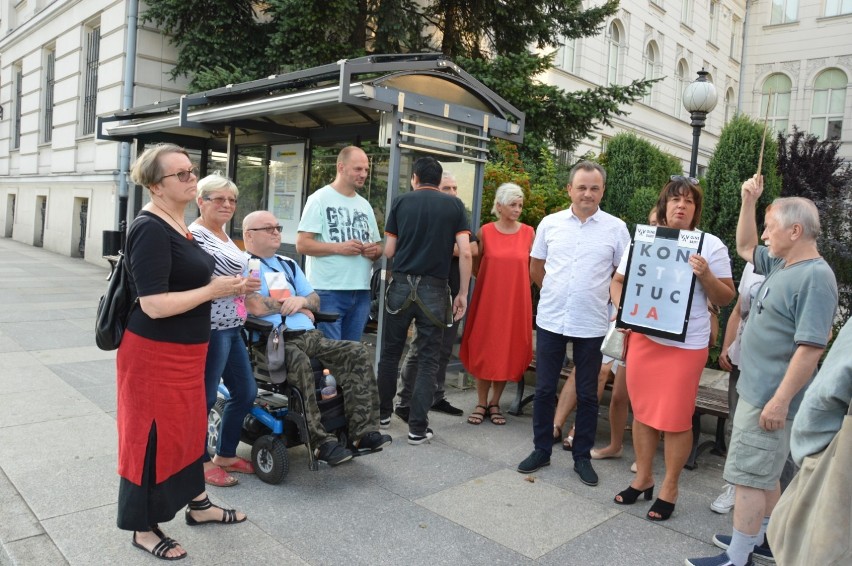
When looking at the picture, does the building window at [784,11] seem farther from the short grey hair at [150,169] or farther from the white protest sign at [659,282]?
the short grey hair at [150,169]

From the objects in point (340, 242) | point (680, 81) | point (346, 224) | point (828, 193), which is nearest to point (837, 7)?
point (680, 81)

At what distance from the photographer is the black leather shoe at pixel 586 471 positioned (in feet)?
13.5

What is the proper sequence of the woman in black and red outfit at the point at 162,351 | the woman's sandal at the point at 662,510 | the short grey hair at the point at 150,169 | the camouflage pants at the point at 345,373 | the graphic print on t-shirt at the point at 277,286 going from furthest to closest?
the graphic print on t-shirt at the point at 277,286, the camouflage pants at the point at 345,373, the woman's sandal at the point at 662,510, the short grey hair at the point at 150,169, the woman in black and red outfit at the point at 162,351

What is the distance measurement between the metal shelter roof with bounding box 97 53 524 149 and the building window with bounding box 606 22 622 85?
59.9 ft

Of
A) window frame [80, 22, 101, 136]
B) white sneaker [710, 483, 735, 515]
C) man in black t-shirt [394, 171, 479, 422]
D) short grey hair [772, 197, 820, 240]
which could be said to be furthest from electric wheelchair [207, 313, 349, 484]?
window frame [80, 22, 101, 136]

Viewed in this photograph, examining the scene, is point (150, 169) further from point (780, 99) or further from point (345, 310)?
point (780, 99)

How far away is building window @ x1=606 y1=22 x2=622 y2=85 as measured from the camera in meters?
23.8

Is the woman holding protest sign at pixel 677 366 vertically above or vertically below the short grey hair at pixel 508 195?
below

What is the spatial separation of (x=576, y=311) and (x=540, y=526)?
1307 millimetres

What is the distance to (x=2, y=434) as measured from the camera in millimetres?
4387

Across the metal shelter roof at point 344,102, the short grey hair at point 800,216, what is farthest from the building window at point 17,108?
the short grey hair at point 800,216

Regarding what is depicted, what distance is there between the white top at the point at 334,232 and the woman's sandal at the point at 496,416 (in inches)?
58.6

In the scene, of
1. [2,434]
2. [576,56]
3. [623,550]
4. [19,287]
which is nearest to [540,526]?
[623,550]

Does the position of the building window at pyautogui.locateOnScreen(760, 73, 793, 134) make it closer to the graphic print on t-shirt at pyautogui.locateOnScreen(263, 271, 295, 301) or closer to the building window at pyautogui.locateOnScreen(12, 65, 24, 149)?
the building window at pyautogui.locateOnScreen(12, 65, 24, 149)
